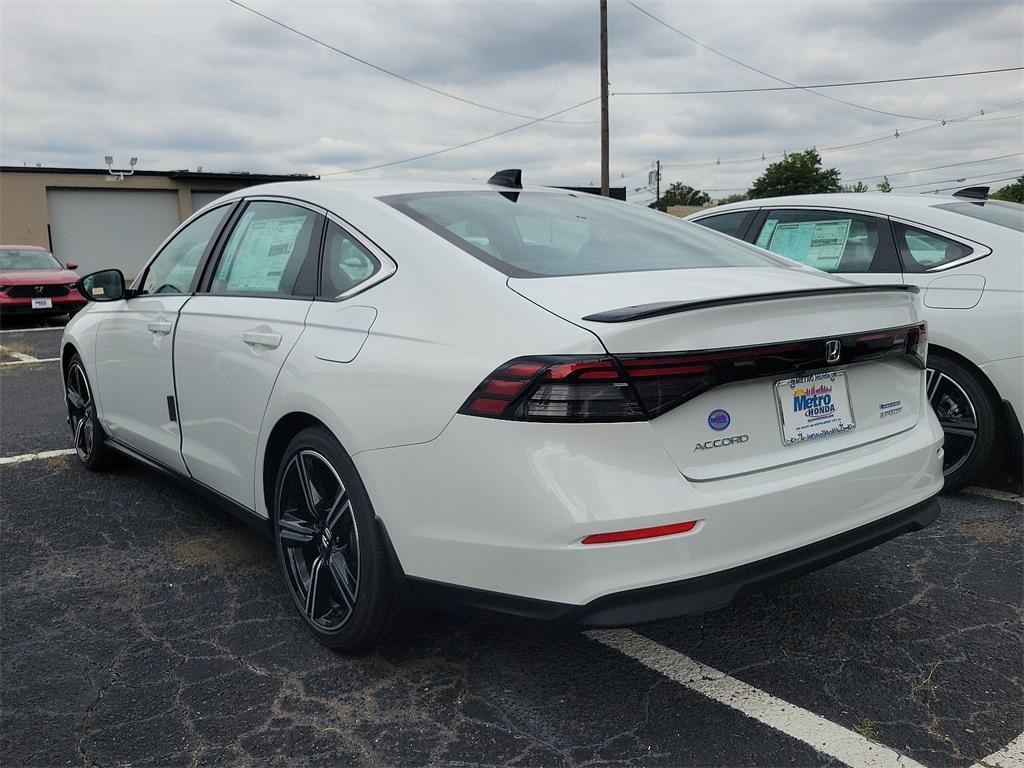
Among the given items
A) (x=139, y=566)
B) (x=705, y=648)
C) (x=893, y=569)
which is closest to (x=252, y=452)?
(x=139, y=566)

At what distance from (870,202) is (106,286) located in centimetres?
406

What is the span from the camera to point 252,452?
304cm

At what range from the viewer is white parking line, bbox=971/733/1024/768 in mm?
2160

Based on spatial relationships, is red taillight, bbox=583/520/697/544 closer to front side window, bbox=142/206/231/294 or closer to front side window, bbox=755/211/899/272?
front side window, bbox=142/206/231/294

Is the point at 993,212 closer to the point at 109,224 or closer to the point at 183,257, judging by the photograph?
the point at 183,257

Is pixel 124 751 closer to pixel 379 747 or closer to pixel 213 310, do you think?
pixel 379 747

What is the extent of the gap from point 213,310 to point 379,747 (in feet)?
6.08

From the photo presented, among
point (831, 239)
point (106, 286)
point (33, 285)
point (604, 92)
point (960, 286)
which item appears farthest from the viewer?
point (604, 92)

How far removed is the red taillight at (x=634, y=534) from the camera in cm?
203

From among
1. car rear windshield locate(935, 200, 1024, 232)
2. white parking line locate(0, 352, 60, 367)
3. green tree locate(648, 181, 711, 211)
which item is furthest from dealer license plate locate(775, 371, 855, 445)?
green tree locate(648, 181, 711, 211)

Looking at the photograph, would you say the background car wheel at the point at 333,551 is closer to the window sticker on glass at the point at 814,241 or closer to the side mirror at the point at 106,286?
the side mirror at the point at 106,286

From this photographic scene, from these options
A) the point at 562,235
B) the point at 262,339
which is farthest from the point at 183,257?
the point at 562,235

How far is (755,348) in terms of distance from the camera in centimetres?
218

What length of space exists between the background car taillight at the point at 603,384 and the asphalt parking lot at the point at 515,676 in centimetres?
57
